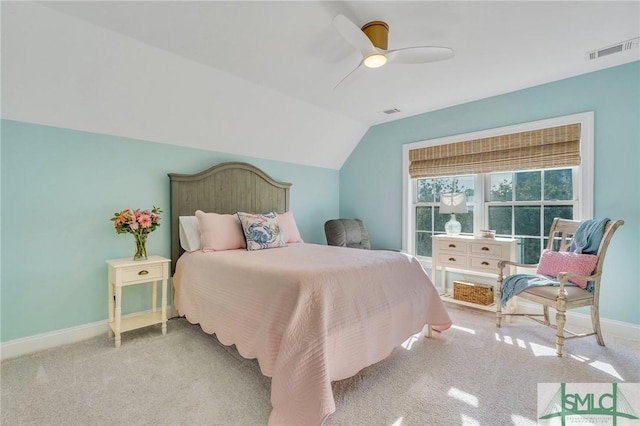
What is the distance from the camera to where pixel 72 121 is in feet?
8.16

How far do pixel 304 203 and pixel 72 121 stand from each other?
285cm

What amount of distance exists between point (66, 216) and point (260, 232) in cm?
165

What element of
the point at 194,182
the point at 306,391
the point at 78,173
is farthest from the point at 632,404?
the point at 78,173

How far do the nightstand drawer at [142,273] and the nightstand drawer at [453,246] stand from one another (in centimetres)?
307

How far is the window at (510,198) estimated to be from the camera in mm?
2920

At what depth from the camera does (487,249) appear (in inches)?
126

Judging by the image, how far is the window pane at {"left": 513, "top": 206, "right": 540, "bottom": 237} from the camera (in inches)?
128

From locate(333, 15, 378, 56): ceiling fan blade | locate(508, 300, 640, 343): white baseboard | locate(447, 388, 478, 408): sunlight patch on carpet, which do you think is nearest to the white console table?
locate(508, 300, 640, 343): white baseboard

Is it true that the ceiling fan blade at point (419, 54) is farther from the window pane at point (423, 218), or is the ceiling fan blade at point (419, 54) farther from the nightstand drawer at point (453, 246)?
the window pane at point (423, 218)

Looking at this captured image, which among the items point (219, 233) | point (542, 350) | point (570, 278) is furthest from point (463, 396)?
point (219, 233)

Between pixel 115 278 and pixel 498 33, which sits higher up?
pixel 498 33

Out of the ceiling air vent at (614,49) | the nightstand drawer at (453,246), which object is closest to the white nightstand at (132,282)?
the nightstand drawer at (453,246)

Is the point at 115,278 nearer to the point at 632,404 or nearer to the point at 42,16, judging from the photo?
the point at 42,16

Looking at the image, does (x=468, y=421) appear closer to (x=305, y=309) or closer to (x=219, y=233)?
(x=305, y=309)
